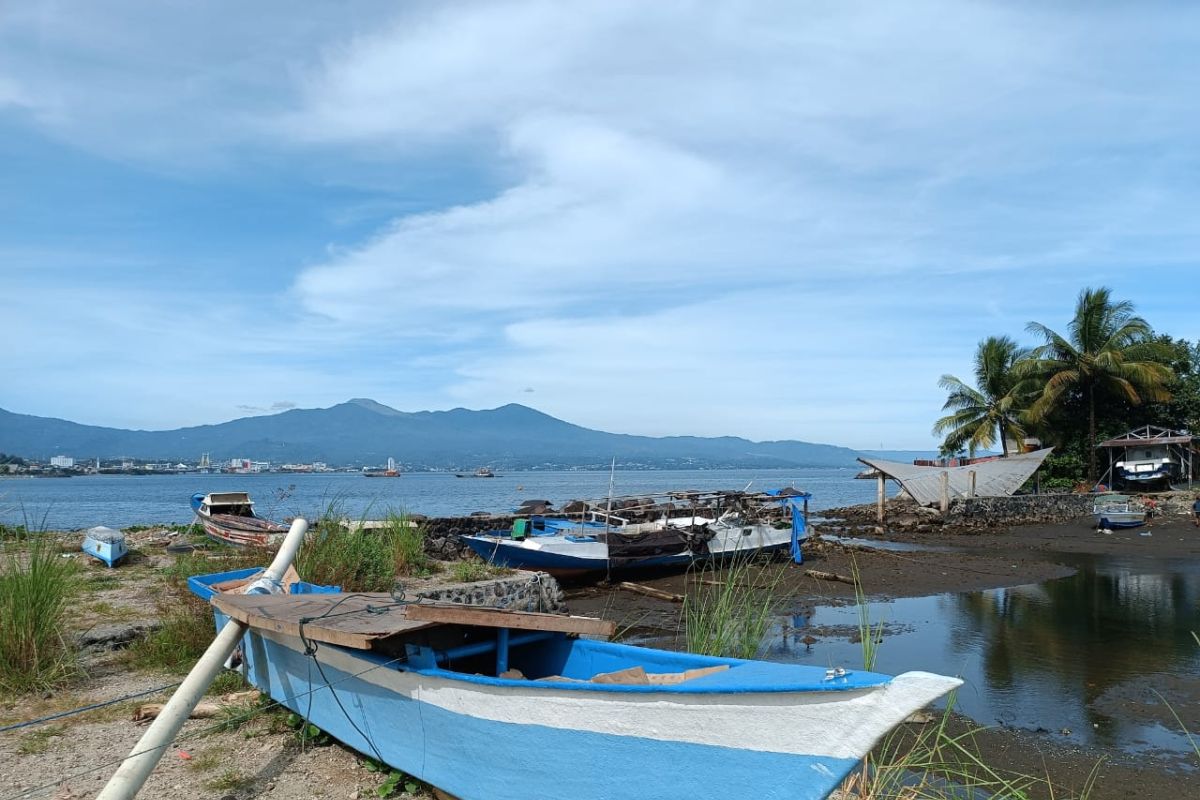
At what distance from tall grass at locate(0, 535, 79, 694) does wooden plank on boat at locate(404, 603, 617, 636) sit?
4.35 m

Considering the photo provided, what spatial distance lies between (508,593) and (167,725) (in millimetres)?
6969

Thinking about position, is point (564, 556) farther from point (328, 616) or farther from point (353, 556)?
point (328, 616)

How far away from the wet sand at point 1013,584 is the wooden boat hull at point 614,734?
4.29m

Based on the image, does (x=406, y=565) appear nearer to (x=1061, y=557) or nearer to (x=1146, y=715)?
(x=1146, y=715)

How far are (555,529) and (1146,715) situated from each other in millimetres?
13568

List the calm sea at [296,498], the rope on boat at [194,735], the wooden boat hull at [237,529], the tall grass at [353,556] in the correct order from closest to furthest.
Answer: the rope on boat at [194,735] → the tall grass at [353,556] → the wooden boat hull at [237,529] → the calm sea at [296,498]

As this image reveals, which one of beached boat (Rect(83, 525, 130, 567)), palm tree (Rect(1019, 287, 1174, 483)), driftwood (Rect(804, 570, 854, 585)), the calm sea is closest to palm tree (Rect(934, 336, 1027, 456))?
palm tree (Rect(1019, 287, 1174, 483))

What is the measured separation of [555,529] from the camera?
65.5 ft

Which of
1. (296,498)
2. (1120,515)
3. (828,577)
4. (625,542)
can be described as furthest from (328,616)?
(296,498)

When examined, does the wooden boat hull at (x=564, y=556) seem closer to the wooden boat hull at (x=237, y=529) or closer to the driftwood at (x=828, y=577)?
the driftwood at (x=828, y=577)

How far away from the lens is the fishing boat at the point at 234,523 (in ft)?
53.7

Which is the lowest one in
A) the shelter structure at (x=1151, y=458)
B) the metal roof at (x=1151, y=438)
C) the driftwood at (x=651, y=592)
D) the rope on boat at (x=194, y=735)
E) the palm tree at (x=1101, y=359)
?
the driftwood at (x=651, y=592)

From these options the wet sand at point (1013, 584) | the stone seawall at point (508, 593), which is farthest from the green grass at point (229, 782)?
the wet sand at point (1013, 584)

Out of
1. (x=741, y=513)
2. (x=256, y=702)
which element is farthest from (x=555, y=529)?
(x=256, y=702)
